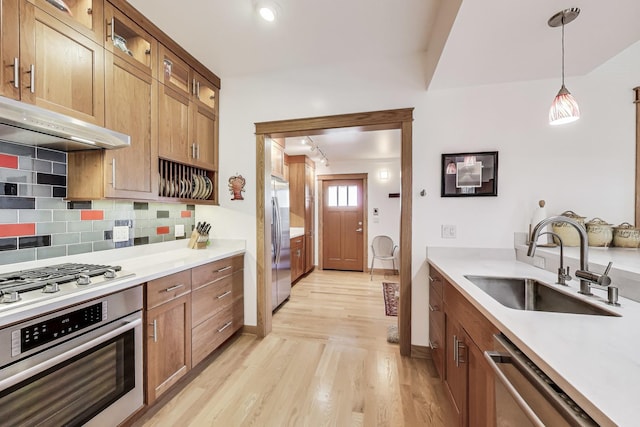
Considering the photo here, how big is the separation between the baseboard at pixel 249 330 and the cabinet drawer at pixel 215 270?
2.03ft

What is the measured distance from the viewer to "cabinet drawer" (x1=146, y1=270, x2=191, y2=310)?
1.59m

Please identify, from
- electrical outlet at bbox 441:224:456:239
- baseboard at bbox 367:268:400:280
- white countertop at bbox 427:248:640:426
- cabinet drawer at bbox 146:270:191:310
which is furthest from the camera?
baseboard at bbox 367:268:400:280

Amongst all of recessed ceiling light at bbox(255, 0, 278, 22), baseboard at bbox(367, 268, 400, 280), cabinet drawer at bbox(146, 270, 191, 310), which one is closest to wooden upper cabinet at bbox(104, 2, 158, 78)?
recessed ceiling light at bbox(255, 0, 278, 22)

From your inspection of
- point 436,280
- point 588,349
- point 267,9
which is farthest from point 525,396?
point 267,9

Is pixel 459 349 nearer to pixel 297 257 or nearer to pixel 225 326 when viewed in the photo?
pixel 225 326

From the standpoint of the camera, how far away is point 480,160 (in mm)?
2148

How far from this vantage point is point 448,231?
7.32ft

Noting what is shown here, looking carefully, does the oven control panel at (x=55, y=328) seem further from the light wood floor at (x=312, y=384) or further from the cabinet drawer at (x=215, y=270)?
the light wood floor at (x=312, y=384)

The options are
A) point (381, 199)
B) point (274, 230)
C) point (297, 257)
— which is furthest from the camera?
point (381, 199)

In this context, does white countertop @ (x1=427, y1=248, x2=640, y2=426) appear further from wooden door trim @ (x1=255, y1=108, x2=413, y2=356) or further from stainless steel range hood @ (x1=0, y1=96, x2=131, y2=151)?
stainless steel range hood @ (x1=0, y1=96, x2=131, y2=151)

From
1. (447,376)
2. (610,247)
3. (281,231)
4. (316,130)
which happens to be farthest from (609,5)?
(281,231)

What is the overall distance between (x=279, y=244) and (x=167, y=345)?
1.71 metres

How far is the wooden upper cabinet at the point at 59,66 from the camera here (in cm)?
127

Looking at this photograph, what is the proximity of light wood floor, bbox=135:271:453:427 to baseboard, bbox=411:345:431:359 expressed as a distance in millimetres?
44
